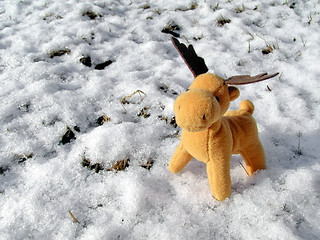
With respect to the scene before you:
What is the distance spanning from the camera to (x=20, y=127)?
1844 mm

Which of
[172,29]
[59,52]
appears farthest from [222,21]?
[59,52]

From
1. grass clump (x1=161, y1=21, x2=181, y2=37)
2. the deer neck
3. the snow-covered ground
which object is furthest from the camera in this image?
grass clump (x1=161, y1=21, x2=181, y2=37)

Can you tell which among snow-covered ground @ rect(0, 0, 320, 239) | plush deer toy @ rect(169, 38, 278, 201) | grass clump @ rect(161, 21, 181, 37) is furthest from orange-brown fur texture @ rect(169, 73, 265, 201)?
grass clump @ rect(161, 21, 181, 37)

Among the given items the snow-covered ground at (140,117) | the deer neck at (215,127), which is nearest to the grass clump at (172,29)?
the snow-covered ground at (140,117)

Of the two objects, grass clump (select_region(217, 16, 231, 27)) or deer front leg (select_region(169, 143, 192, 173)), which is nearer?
deer front leg (select_region(169, 143, 192, 173))

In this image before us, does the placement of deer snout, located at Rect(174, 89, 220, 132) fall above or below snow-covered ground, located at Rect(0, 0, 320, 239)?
above

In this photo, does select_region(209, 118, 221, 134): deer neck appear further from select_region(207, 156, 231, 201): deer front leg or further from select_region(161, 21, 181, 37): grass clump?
select_region(161, 21, 181, 37): grass clump

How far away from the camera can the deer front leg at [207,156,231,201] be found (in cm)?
123

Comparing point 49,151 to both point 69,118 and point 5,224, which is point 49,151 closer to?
point 69,118

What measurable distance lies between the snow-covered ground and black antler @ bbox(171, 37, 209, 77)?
633 mm

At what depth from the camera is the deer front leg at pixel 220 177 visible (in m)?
1.23

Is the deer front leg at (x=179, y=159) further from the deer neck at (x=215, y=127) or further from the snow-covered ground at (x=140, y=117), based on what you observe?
the deer neck at (x=215, y=127)

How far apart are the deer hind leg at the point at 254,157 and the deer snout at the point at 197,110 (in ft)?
1.47

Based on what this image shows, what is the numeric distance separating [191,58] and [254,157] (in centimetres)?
67
